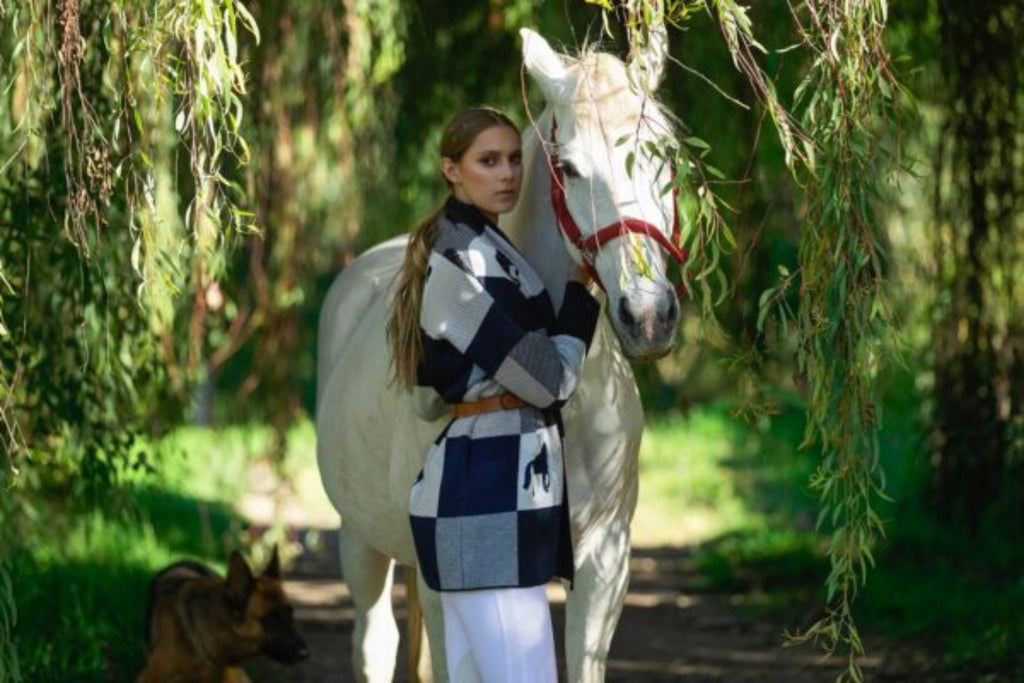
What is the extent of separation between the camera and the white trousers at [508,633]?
12.8 feet

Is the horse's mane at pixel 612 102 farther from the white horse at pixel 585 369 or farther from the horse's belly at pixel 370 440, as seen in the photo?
the horse's belly at pixel 370 440

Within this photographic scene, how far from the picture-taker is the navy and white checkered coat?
386cm

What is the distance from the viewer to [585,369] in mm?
4332

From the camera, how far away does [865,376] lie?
12.4 ft

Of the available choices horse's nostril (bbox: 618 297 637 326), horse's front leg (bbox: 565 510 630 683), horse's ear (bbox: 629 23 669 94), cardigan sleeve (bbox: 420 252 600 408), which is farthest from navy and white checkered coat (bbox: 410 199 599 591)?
horse's ear (bbox: 629 23 669 94)

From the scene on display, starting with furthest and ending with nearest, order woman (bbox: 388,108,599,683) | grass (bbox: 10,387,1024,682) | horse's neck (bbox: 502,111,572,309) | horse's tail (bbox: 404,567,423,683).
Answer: grass (bbox: 10,387,1024,682) → horse's tail (bbox: 404,567,423,683) → horse's neck (bbox: 502,111,572,309) → woman (bbox: 388,108,599,683)

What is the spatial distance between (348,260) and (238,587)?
2527 mm

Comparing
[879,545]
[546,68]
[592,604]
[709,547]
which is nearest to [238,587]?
[592,604]

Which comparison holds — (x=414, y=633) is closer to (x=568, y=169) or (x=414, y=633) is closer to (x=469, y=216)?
(x=469, y=216)

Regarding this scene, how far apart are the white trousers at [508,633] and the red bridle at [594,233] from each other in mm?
679

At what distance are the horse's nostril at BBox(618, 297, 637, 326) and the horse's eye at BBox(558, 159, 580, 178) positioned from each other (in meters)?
0.33

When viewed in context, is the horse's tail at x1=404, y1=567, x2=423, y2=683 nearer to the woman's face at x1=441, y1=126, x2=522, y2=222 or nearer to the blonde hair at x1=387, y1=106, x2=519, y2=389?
the blonde hair at x1=387, y1=106, x2=519, y2=389

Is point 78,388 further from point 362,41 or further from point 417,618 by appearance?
point 362,41

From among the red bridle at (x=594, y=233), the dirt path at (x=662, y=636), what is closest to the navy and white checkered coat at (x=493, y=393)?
the red bridle at (x=594, y=233)
